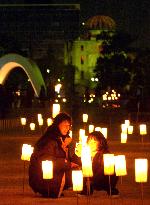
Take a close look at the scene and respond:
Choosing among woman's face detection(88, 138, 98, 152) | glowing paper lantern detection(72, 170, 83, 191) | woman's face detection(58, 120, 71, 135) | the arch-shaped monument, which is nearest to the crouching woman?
woman's face detection(58, 120, 71, 135)

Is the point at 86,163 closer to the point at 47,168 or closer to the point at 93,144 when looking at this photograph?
the point at 47,168

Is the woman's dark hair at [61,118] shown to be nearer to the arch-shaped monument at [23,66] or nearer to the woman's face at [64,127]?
the woman's face at [64,127]

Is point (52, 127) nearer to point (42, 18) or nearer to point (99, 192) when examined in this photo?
point (99, 192)

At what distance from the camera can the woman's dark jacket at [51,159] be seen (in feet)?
40.2

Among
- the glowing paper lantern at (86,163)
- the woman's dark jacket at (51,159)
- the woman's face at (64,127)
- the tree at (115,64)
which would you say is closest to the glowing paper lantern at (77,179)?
the glowing paper lantern at (86,163)

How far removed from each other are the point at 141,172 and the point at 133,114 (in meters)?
29.4

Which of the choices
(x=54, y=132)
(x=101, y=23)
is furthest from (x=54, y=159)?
(x=101, y=23)

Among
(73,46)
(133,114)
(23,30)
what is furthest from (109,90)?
(23,30)

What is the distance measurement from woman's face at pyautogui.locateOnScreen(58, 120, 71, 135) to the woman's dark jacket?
64 mm

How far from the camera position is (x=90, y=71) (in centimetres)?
14612

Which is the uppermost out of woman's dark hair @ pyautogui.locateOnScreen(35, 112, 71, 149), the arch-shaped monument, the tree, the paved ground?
the tree

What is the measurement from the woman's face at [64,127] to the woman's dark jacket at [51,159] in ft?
0.21

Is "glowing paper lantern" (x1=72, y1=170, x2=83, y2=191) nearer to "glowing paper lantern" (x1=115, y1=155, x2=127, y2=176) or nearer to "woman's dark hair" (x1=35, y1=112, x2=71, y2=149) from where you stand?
"glowing paper lantern" (x1=115, y1=155, x2=127, y2=176)

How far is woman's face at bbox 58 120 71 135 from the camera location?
40.3ft
